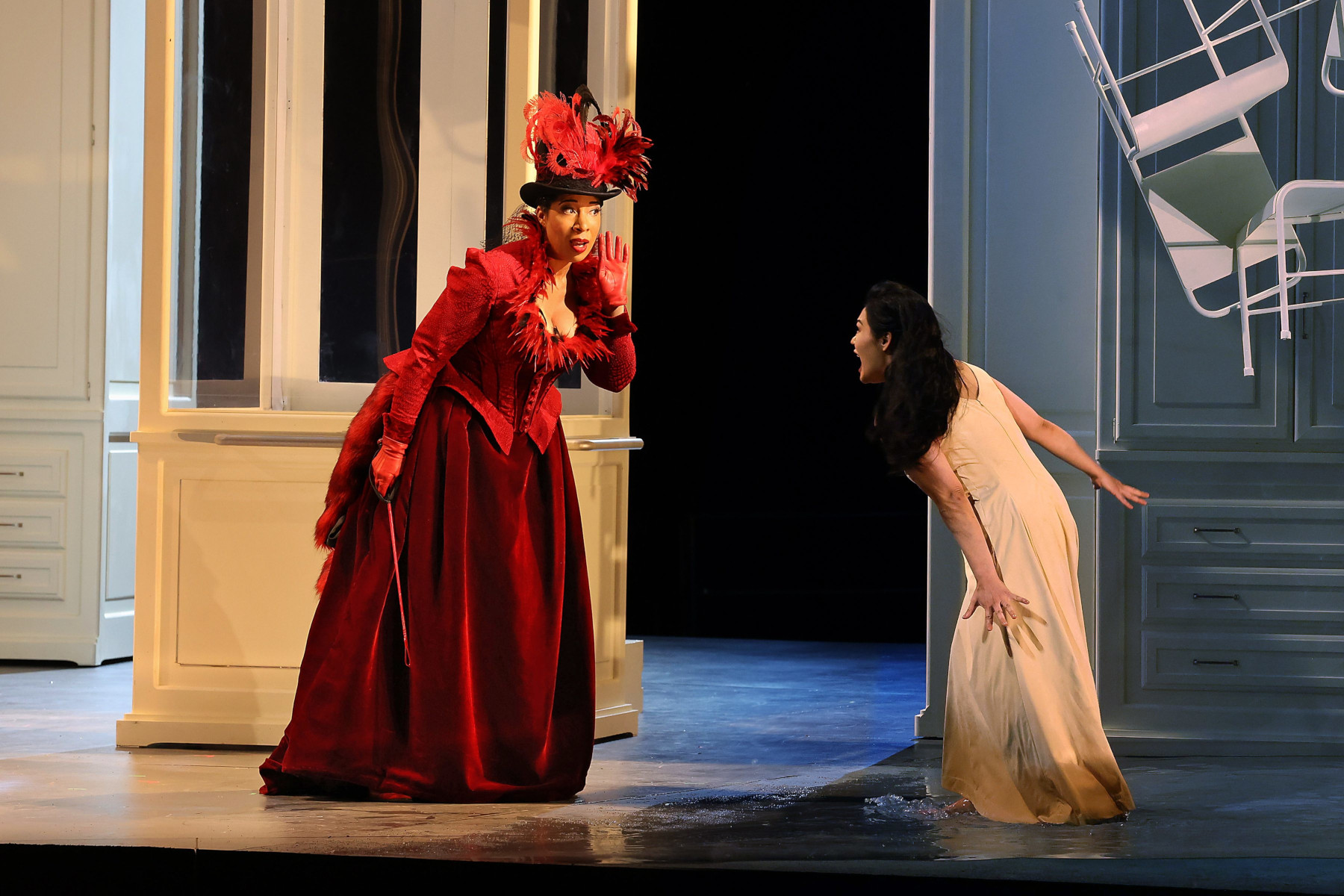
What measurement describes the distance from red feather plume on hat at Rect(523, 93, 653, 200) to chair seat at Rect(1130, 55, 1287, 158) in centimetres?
104

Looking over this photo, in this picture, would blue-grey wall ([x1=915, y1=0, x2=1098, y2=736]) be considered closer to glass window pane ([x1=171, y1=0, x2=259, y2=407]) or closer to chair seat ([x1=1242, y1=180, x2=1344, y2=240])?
chair seat ([x1=1242, y1=180, x2=1344, y2=240])

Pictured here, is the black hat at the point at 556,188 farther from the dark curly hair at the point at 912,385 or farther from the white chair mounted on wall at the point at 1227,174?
the white chair mounted on wall at the point at 1227,174

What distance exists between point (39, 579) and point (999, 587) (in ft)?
12.6

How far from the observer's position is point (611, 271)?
322 cm

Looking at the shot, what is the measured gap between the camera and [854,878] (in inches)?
94.4

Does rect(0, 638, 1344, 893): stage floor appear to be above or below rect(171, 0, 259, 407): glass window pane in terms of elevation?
below

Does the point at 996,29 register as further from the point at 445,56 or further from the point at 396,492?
the point at 396,492

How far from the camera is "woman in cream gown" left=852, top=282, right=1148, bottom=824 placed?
113 inches

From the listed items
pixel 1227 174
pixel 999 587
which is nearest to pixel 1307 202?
pixel 1227 174

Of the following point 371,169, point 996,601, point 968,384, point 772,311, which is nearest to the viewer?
point 996,601

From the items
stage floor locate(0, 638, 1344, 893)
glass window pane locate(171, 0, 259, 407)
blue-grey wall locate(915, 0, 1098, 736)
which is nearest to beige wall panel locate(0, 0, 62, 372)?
stage floor locate(0, 638, 1344, 893)

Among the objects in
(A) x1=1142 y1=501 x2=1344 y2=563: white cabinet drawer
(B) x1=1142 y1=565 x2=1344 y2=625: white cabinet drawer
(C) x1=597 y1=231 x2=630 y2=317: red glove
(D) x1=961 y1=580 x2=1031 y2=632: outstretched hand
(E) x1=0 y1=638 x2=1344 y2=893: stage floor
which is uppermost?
(C) x1=597 y1=231 x2=630 y2=317: red glove

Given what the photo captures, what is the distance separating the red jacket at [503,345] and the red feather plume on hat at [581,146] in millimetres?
163

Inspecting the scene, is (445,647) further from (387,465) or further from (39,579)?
(39,579)
